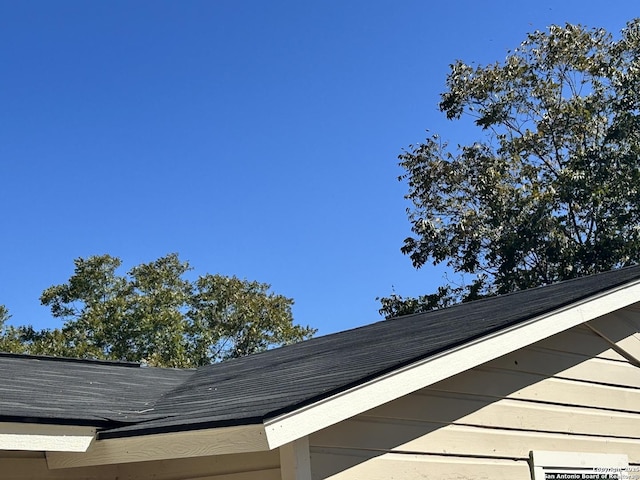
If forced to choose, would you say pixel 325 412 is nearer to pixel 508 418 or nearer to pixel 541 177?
pixel 508 418

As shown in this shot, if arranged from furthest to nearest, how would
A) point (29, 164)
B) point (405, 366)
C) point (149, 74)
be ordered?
point (29, 164)
point (149, 74)
point (405, 366)

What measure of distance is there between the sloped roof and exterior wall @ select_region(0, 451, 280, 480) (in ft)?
1.07

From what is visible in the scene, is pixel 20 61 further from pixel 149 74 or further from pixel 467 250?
pixel 467 250

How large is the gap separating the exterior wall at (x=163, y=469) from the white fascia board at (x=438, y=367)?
1.88ft

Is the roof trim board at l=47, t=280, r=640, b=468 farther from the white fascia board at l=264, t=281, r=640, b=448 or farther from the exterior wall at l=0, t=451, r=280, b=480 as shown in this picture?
the exterior wall at l=0, t=451, r=280, b=480

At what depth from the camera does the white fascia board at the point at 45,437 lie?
13.3 feet

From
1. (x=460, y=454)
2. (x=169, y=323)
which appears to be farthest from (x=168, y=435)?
(x=169, y=323)

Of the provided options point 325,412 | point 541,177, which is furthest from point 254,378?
point 541,177

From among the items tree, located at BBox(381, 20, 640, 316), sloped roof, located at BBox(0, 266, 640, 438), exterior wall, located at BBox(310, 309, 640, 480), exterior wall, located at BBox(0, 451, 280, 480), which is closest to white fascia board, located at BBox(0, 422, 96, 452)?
sloped roof, located at BBox(0, 266, 640, 438)

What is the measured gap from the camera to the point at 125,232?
31469 mm

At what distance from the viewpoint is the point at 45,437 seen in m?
4.15

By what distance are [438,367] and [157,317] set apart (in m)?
23.9

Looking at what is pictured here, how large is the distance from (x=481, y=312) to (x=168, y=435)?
3.29m

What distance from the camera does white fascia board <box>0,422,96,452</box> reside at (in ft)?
13.3
